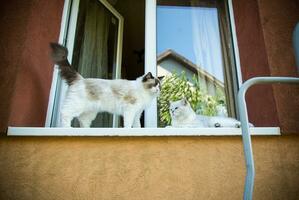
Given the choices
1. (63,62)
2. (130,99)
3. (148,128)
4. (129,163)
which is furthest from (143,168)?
(63,62)

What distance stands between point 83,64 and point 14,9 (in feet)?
2.52

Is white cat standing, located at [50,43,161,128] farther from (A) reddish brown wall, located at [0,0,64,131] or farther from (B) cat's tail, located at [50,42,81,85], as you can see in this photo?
(A) reddish brown wall, located at [0,0,64,131]

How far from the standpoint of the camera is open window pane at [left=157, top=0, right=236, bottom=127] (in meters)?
2.41

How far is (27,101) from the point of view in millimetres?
1921

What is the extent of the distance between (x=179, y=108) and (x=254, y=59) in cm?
74

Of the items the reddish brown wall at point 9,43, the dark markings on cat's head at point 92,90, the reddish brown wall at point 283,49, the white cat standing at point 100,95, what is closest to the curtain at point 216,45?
the reddish brown wall at point 283,49

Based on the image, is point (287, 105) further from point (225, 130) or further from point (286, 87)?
point (225, 130)

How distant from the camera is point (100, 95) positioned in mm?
2170

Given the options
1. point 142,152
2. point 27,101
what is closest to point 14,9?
point 27,101

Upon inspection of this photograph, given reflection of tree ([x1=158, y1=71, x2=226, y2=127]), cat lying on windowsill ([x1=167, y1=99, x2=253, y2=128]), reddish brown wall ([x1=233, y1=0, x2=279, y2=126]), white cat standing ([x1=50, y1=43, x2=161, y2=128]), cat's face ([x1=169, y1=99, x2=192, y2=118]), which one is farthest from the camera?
reflection of tree ([x1=158, y1=71, x2=226, y2=127])

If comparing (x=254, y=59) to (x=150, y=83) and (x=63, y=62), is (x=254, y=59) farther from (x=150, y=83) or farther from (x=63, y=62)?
(x=63, y=62)

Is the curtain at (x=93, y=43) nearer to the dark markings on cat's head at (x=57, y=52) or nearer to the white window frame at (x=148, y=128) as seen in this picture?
the white window frame at (x=148, y=128)

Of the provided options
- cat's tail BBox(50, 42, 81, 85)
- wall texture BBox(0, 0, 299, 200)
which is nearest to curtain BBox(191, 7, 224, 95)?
wall texture BBox(0, 0, 299, 200)

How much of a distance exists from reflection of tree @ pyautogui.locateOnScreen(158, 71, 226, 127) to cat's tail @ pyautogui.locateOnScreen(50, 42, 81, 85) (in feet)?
2.68
